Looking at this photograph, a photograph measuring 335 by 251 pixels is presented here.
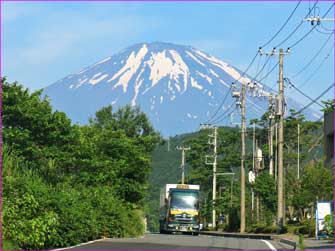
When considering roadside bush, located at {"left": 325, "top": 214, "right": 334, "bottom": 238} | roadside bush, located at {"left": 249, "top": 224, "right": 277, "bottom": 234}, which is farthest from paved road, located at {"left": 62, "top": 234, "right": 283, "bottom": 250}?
roadside bush, located at {"left": 249, "top": 224, "right": 277, "bottom": 234}

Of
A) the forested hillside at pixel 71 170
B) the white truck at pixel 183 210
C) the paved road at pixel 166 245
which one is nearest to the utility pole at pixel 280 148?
the white truck at pixel 183 210

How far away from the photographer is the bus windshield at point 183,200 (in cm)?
5109

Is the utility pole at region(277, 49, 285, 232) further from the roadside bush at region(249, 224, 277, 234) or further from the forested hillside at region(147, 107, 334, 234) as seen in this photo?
the roadside bush at region(249, 224, 277, 234)

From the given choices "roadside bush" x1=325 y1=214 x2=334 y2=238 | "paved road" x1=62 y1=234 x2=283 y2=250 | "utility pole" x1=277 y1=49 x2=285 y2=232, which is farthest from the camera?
"utility pole" x1=277 y1=49 x2=285 y2=232

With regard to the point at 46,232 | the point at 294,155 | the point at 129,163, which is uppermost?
the point at 294,155

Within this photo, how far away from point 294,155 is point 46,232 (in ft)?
201

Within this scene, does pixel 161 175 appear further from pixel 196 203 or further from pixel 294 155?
pixel 196 203

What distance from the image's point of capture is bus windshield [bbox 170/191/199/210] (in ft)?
168

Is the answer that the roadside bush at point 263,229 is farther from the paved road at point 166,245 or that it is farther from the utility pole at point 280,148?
the paved road at point 166,245

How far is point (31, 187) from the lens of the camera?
74.3ft

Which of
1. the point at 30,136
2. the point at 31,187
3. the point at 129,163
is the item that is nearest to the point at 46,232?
the point at 31,187

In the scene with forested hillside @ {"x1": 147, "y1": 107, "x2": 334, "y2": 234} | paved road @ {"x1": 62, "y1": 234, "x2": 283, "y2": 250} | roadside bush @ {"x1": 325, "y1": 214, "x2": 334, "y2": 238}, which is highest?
forested hillside @ {"x1": 147, "y1": 107, "x2": 334, "y2": 234}

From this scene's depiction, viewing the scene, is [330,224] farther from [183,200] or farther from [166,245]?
[183,200]

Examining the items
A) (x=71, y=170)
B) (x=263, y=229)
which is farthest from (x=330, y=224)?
(x=263, y=229)
